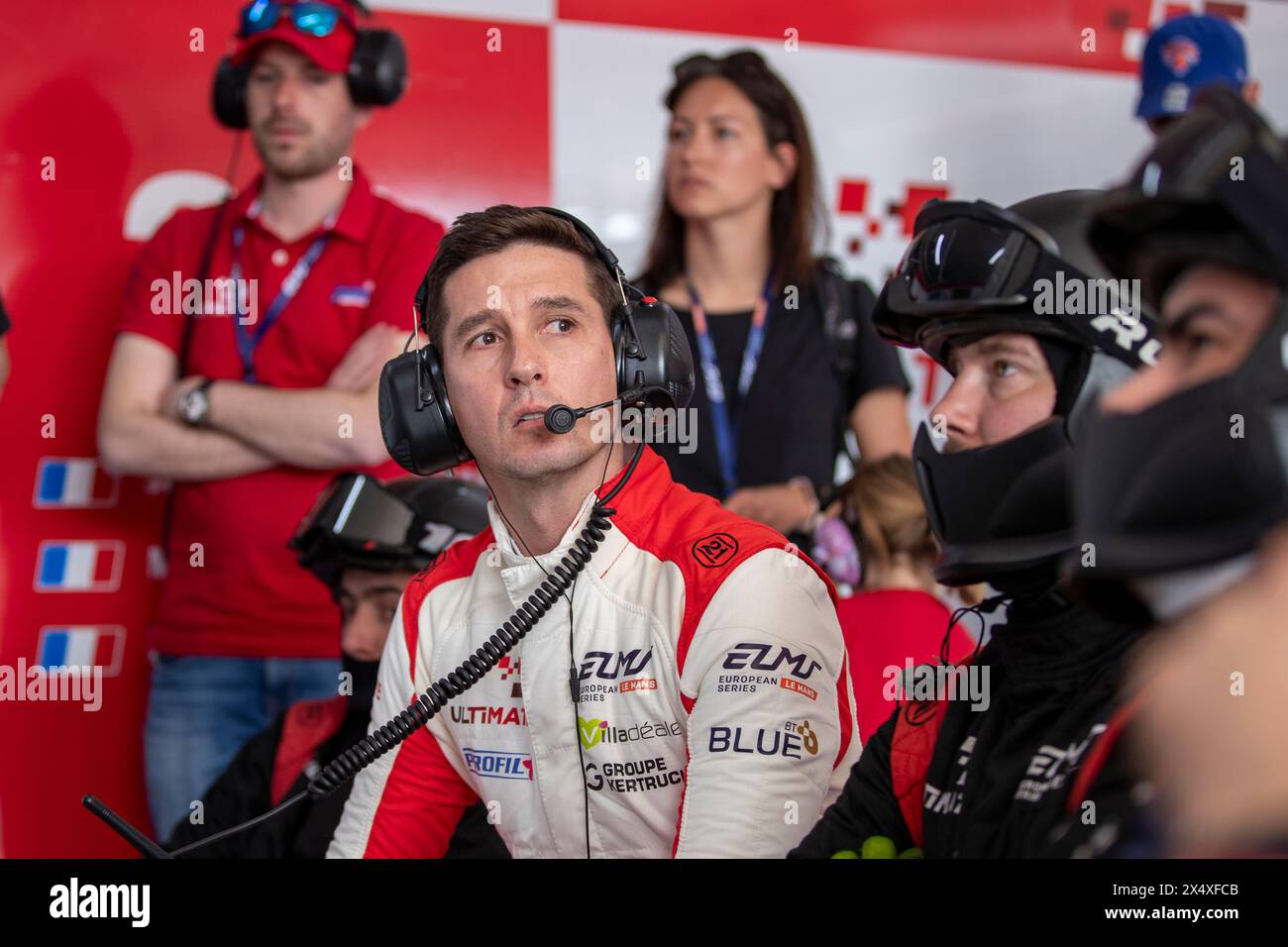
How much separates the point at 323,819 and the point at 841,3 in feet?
9.00

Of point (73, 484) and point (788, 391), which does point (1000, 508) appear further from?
point (73, 484)

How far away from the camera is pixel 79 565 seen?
11.2 ft

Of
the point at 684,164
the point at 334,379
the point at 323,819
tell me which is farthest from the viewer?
the point at 684,164

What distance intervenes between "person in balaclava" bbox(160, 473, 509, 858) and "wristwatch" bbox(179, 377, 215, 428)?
0.43 metres

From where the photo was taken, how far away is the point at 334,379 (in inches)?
111

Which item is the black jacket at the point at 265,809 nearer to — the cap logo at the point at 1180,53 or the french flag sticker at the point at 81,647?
the french flag sticker at the point at 81,647

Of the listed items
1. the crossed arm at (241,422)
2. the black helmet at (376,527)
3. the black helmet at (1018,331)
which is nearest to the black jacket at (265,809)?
the black helmet at (376,527)

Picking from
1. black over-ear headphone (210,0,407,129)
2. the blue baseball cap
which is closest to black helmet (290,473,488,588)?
black over-ear headphone (210,0,407,129)

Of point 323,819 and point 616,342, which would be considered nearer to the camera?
point 616,342

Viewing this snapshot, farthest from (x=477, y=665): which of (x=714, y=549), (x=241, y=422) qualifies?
(x=241, y=422)

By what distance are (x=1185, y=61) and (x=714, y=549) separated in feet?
5.84

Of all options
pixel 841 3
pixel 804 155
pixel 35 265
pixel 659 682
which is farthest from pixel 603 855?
pixel 841 3

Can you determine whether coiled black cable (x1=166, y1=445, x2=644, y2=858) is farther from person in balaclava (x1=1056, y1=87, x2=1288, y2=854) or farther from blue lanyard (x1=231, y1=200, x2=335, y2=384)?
blue lanyard (x1=231, y1=200, x2=335, y2=384)
